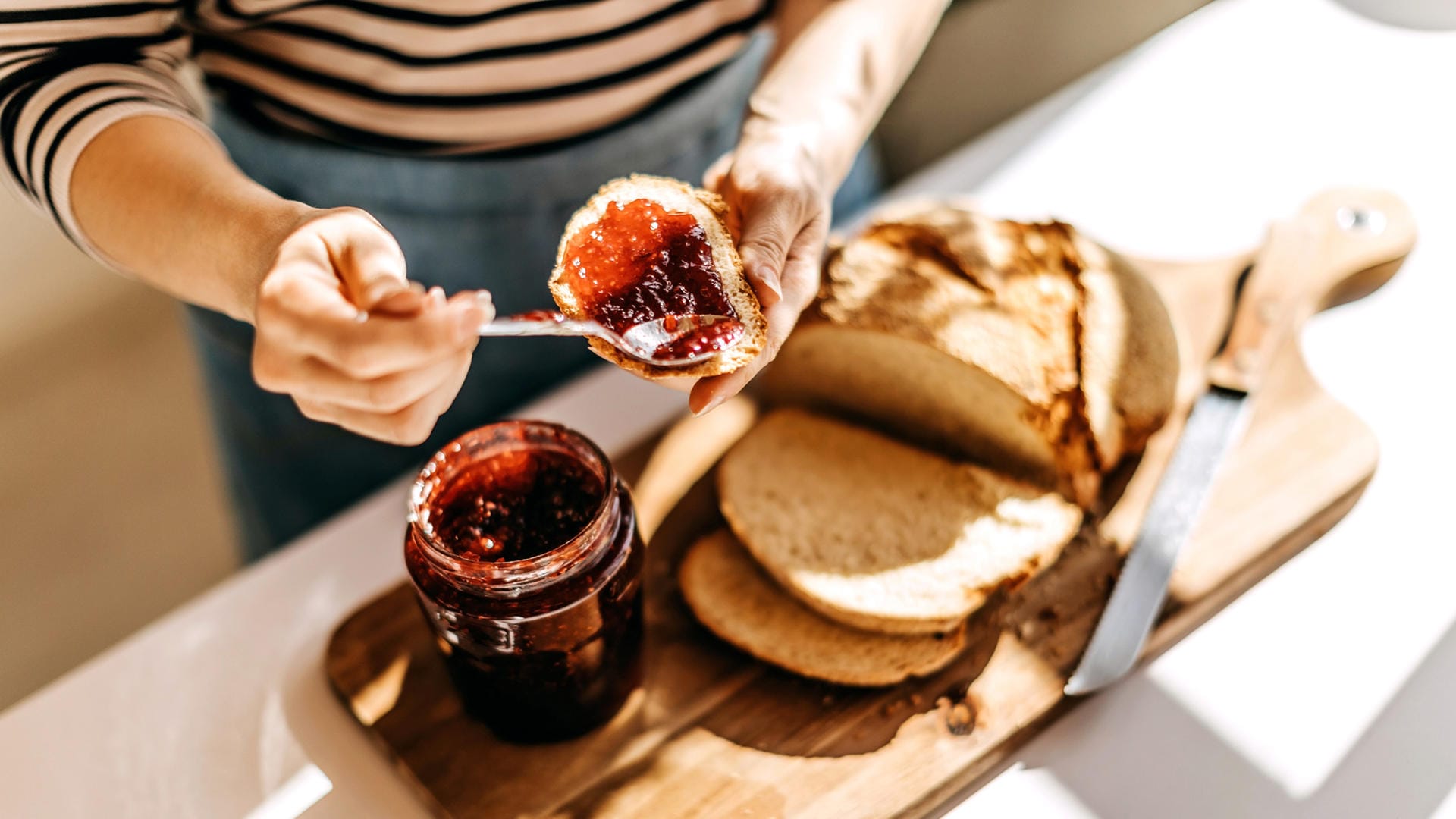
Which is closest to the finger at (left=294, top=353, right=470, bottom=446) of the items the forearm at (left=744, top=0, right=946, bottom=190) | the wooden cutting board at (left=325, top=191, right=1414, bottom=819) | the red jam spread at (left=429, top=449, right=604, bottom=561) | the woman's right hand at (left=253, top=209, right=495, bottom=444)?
the woman's right hand at (left=253, top=209, right=495, bottom=444)

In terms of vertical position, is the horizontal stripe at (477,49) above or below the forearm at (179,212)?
above

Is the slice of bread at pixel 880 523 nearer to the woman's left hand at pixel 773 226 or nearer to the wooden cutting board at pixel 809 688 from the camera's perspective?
the wooden cutting board at pixel 809 688

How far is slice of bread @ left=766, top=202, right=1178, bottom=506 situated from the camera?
177 cm

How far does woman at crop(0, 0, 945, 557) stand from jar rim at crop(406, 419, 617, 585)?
0.36 ft

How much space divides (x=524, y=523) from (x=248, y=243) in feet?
1.59

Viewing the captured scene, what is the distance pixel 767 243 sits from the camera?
1.49 m

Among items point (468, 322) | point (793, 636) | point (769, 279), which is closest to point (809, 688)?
point (793, 636)

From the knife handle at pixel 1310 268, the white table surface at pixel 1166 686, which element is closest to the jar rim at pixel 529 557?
the white table surface at pixel 1166 686

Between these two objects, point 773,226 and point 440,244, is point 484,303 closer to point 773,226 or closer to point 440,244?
point 773,226

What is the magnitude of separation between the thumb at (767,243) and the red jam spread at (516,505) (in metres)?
0.34

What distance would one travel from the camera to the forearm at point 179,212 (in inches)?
50.1

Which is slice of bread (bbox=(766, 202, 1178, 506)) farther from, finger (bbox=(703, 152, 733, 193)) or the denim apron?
the denim apron

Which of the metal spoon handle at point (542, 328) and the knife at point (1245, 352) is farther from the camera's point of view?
the knife at point (1245, 352)

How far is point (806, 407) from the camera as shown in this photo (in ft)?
6.71
